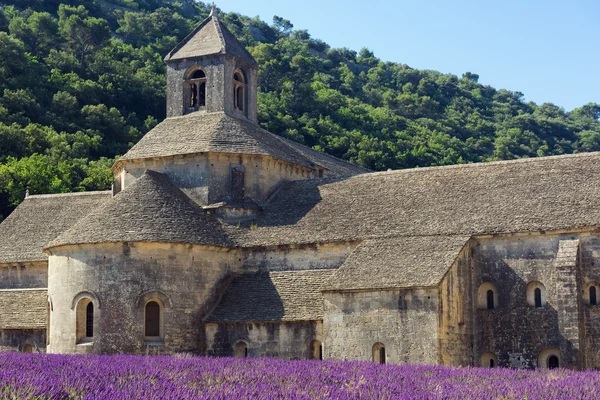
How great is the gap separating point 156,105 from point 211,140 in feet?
188

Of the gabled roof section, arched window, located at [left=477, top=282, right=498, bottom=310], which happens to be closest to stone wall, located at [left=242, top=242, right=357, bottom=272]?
arched window, located at [left=477, top=282, right=498, bottom=310]

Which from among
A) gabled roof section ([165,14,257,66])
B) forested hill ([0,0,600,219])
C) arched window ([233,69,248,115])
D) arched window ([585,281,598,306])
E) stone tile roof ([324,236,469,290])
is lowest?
arched window ([585,281,598,306])

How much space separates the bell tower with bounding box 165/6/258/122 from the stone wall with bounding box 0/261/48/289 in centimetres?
1008

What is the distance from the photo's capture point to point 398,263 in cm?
3959

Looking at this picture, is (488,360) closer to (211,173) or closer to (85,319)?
(211,173)

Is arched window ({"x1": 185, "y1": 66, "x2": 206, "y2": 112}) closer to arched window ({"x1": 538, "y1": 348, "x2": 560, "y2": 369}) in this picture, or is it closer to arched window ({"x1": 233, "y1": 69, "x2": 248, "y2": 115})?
arched window ({"x1": 233, "y1": 69, "x2": 248, "y2": 115})

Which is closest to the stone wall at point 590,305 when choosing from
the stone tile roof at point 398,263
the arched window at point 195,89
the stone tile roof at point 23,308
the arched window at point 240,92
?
the stone tile roof at point 398,263

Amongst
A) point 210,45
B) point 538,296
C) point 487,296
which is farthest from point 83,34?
point 538,296

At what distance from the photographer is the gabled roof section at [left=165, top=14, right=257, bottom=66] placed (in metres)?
51.7

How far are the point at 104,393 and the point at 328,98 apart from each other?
9016 centimetres

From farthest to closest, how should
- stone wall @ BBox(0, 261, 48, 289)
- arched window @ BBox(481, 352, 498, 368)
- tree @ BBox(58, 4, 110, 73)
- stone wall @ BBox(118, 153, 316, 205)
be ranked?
tree @ BBox(58, 4, 110, 73) < stone wall @ BBox(0, 261, 48, 289) < stone wall @ BBox(118, 153, 316, 205) < arched window @ BBox(481, 352, 498, 368)

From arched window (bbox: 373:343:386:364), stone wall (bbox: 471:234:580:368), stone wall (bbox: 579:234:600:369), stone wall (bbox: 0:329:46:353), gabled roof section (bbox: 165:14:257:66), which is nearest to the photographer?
stone wall (bbox: 471:234:580:368)

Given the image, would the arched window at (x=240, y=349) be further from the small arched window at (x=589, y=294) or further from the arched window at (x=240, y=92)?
the arched window at (x=240, y=92)

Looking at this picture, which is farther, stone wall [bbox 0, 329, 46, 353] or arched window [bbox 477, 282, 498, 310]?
stone wall [bbox 0, 329, 46, 353]
